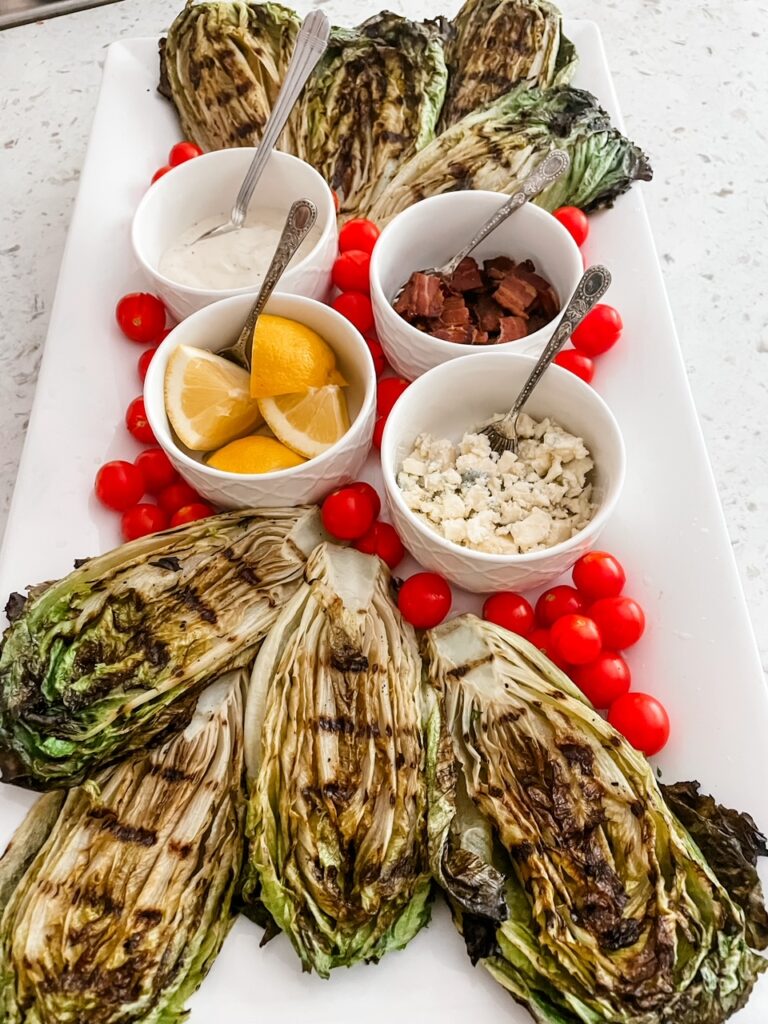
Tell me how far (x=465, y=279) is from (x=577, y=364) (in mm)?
412

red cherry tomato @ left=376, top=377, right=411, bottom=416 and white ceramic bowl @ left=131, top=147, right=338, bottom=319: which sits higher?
white ceramic bowl @ left=131, top=147, right=338, bottom=319

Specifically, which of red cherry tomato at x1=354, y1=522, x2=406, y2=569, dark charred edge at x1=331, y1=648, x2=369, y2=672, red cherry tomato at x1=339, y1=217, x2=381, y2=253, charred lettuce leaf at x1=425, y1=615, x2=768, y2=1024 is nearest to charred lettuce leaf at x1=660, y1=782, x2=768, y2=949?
charred lettuce leaf at x1=425, y1=615, x2=768, y2=1024

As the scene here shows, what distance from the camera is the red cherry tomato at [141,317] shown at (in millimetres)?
2805

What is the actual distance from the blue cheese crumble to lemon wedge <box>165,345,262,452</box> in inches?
18.5

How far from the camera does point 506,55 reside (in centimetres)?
321

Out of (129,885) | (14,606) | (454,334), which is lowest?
(129,885)

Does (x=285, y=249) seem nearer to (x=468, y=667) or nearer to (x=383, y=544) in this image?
(x=383, y=544)

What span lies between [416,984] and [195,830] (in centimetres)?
55

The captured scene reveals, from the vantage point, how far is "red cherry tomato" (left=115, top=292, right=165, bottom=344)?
110 inches

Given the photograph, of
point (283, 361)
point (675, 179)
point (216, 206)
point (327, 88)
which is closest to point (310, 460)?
point (283, 361)

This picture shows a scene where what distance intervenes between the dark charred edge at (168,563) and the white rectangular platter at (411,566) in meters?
0.27

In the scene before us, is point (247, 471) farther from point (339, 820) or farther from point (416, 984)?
point (416, 984)

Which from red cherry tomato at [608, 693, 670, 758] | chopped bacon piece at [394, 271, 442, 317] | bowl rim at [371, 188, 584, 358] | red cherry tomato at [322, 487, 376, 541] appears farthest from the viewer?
chopped bacon piece at [394, 271, 442, 317]

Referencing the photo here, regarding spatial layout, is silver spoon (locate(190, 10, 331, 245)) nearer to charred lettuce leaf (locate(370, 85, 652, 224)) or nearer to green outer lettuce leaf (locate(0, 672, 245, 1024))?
charred lettuce leaf (locate(370, 85, 652, 224))
